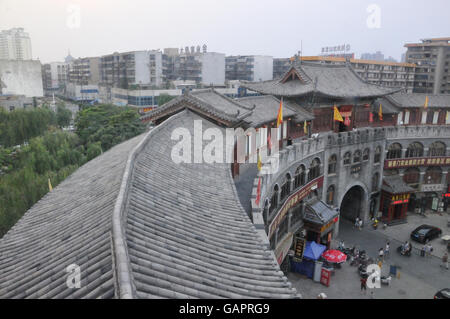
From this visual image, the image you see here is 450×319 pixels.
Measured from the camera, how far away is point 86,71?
92500 mm

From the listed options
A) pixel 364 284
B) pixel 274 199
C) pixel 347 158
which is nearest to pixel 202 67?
pixel 347 158

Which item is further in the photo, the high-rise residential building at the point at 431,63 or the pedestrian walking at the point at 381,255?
the high-rise residential building at the point at 431,63

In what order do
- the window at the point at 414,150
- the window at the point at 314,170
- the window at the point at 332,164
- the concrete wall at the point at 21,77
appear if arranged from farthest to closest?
the concrete wall at the point at 21,77 → the window at the point at 414,150 → the window at the point at 332,164 → the window at the point at 314,170

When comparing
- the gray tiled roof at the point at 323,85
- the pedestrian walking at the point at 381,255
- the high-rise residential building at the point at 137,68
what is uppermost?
the high-rise residential building at the point at 137,68

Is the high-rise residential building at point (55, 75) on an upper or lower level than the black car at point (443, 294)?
upper

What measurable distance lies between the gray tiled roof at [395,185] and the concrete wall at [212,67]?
49.3 m

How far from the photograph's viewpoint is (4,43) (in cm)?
7119

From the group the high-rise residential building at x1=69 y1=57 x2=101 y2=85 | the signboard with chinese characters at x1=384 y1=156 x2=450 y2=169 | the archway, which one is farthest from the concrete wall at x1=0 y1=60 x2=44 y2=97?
the signboard with chinese characters at x1=384 y1=156 x2=450 y2=169

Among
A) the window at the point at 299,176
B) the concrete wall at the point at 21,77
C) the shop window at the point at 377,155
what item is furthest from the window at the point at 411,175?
the concrete wall at the point at 21,77

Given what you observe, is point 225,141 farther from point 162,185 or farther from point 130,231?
point 130,231

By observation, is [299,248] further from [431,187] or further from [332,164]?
[431,187]

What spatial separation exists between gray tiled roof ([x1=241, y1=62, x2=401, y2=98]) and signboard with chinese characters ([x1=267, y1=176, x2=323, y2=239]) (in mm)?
7380

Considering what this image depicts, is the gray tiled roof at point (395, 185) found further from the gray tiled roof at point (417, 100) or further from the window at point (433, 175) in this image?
the gray tiled roof at point (417, 100)

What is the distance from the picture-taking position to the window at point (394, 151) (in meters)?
32.9
